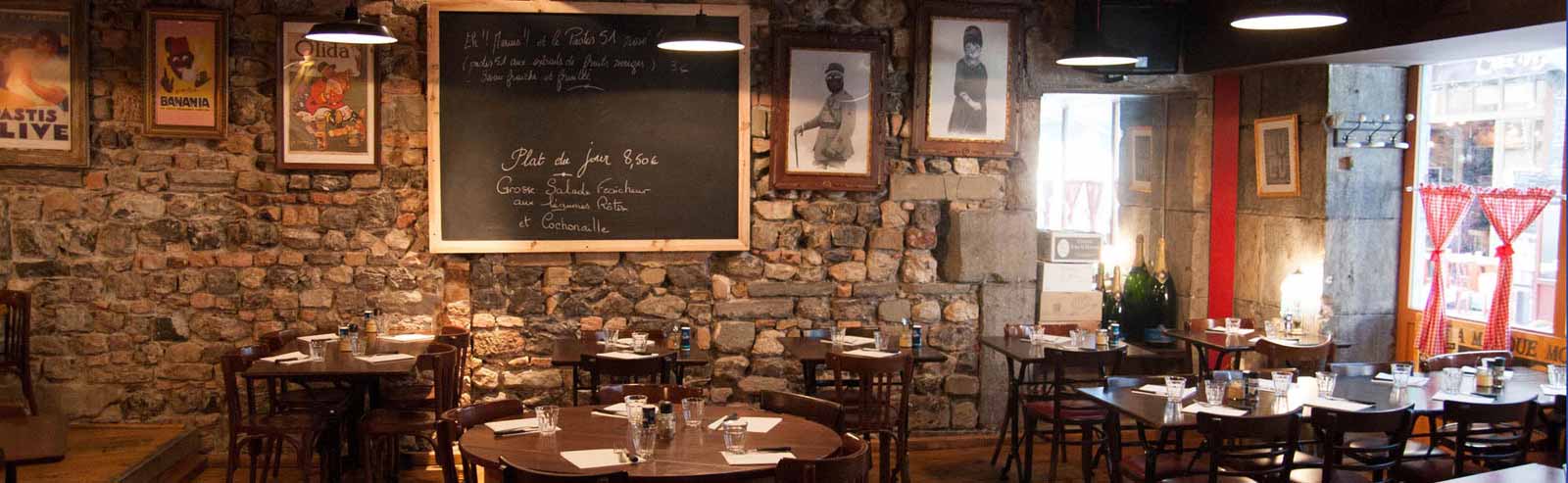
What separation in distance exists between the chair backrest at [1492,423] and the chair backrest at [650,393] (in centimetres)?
283

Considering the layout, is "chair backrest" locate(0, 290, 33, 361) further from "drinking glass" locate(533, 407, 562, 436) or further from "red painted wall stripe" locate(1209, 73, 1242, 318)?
"red painted wall stripe" locate(1209, 73, 1242, 318)

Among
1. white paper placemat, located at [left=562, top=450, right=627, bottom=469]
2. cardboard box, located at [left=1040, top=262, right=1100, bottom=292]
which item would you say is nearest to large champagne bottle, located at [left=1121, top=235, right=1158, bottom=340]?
cardboard box, located at [left=1040, top=262, right=1100, bottom=292]

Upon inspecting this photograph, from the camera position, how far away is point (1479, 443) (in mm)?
5000

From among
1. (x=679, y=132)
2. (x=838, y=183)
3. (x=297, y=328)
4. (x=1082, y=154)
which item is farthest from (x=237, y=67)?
(x=1082, y=154)

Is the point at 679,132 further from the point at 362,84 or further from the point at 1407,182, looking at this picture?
the point at 1407,182

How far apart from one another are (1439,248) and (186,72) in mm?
6380

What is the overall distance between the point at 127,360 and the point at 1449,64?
6.97 metres

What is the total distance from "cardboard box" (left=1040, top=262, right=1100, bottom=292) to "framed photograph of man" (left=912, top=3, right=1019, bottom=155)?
4.05 feet

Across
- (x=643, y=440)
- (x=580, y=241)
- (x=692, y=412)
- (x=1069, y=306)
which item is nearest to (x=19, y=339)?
(x=580, y=241)

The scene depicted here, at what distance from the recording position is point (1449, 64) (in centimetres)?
645

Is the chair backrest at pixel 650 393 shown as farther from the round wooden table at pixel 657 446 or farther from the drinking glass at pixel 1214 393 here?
the drinking glass at pixel 1214 393

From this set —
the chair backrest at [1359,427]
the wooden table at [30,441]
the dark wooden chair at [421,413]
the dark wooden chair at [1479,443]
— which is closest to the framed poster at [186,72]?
the dark wooden chair at [421,413]

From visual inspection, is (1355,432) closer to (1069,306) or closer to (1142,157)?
(1069,306)

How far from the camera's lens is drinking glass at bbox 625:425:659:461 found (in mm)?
3900
